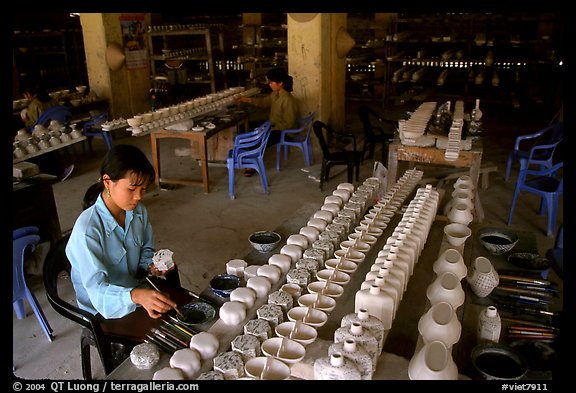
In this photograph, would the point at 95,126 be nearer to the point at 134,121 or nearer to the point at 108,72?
the point at 108,72

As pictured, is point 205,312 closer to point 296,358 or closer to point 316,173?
point 296,358

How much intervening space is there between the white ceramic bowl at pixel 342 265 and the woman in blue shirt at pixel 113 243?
781 millimetres

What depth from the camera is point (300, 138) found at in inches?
278

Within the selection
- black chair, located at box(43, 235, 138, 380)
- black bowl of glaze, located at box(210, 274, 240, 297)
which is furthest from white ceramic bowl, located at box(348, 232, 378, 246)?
black chair, located at box(43, 235, 138, 380)

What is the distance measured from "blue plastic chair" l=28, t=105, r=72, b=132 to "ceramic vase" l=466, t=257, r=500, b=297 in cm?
596

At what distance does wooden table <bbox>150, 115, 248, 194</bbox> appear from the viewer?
19.7ft

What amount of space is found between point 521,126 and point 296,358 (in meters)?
9.09

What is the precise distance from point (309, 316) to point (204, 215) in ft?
12.0

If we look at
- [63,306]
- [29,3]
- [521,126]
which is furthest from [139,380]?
[521,126]

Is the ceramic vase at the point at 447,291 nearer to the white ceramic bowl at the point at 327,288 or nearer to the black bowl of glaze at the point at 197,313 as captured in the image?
the white ceramic bowl at the point at 327,288

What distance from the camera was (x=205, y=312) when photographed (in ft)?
7.19

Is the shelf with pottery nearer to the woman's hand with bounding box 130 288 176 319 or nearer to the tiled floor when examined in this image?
the tiled floor

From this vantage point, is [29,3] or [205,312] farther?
[205,312]

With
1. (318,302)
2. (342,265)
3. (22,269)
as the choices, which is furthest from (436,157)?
(22,269)
